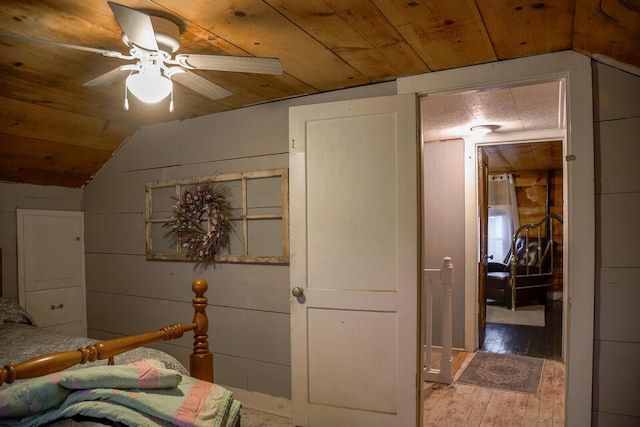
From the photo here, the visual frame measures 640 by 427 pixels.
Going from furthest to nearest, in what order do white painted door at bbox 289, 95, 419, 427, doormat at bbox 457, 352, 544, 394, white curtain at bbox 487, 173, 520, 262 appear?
white curtain at bbox 487, 173, 520, 262 < doormat at bbox 457, 352, 544, 394 < white painted door at bbox 289, 95, 419, 427

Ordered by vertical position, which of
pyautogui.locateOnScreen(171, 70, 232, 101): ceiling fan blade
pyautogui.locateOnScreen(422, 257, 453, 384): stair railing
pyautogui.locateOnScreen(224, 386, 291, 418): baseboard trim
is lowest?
pyautogui.locateOnScreen(224, 386, 291, 418): baseboard trim

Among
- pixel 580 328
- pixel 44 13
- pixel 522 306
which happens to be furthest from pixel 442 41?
pixel 522 306

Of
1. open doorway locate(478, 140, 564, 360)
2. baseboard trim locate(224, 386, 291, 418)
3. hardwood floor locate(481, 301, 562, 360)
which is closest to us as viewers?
baseboard trim locate(224, 386, 291, 418)

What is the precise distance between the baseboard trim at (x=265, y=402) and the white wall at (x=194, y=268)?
39mm

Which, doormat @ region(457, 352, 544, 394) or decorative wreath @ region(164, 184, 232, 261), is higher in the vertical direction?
decorative wreath @ region(164, 184, 232, 261)

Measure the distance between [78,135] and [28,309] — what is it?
1.54 metres

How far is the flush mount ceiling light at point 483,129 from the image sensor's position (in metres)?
3.99

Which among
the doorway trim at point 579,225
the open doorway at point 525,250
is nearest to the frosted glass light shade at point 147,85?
the doorway trim at point 579,225

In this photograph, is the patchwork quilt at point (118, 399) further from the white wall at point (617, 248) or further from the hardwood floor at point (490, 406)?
the white wall at point (617, 248)

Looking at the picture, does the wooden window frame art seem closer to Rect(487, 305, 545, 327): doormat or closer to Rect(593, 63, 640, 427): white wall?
Rect(593, 63, 640, 427): white wall

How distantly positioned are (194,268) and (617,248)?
2.75 m

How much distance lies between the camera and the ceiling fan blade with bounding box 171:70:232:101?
2004 mm

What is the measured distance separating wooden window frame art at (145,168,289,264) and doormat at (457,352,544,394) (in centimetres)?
196

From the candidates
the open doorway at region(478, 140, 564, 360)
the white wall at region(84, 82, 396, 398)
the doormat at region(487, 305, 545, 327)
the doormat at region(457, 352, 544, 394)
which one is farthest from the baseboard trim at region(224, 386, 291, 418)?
the doormat at region(487, 305, 545, 327)
